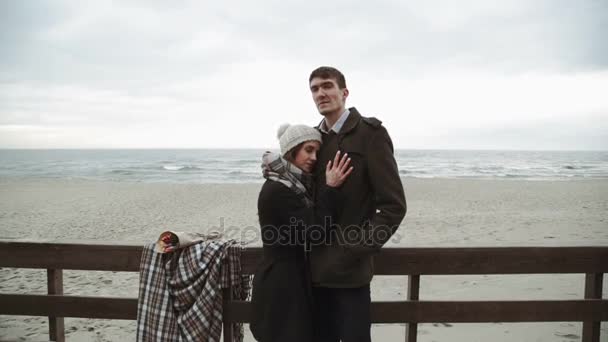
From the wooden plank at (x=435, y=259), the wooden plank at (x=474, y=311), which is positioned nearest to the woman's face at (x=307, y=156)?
the wooden plank at (x=435, y=259)

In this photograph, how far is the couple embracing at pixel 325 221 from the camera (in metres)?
1.90

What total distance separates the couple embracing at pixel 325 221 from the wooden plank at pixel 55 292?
48.9 inches

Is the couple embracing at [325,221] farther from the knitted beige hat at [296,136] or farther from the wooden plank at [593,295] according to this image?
the wooden plank at [593,295]

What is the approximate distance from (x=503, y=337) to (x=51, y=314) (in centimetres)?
391

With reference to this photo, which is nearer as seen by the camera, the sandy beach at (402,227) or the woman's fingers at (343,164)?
the woman's fingers at (343,164)

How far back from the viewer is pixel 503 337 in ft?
12.5

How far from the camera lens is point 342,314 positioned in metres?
2.03

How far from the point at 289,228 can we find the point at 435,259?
89 cm

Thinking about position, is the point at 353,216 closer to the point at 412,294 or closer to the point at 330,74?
the point at 412,294

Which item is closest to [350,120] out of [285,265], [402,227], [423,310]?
[285,265]

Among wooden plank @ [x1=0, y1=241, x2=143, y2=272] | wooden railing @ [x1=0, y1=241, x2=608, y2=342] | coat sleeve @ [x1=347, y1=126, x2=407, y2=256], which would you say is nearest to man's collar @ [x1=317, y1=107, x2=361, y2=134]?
coat sleeve @ [x1=347, y1=126, x2=407, y2=256]

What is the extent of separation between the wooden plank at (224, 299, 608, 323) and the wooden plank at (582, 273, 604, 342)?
1.8 inches

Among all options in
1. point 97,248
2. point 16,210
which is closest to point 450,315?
point 97,248

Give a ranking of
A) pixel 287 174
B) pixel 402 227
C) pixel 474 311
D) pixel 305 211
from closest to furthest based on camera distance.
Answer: pixel 305 211 < pixel 287 174 < pixel 474 311 < pixel 402 227
